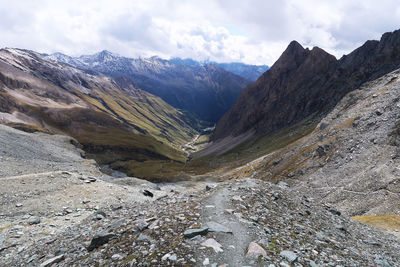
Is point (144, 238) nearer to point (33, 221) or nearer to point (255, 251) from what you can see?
point (255, 251)

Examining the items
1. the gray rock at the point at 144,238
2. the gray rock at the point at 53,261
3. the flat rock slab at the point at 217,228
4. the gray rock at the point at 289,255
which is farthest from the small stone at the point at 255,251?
the gray rock at the point at 53,261

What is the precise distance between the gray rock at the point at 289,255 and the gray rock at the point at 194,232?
3877 mm

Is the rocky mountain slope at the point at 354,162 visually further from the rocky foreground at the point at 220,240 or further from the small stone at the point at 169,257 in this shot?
the small stone at the point at 169,257

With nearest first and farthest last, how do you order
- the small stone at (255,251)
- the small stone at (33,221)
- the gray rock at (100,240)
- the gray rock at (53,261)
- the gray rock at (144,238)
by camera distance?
the small stone at (255,251)
the gray rock at (144,238)
the gray rock at (53,261)
the gray rock at (100,240)
the small stone at (33,221)

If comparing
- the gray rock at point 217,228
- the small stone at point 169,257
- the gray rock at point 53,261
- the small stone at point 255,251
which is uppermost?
the small stone at point 255,251

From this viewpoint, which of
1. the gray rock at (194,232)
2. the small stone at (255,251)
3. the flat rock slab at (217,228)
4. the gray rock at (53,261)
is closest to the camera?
the small stone at (255,251)

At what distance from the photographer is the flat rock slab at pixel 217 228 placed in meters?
13.0

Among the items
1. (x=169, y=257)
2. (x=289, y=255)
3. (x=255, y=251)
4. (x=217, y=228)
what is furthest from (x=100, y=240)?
(x=289, y=255)

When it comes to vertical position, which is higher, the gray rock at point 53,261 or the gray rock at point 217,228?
the gray rock at point 217,228

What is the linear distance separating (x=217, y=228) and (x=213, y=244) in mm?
1630

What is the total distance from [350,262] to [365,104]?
95351mm

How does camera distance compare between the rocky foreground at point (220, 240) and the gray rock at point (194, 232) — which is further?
the gray rock at point (194, 232)

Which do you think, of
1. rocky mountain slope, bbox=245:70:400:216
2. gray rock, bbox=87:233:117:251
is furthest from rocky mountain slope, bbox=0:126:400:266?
rocky mountain slope, bbox=245:70:400:216

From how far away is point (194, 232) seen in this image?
40.9 feet
